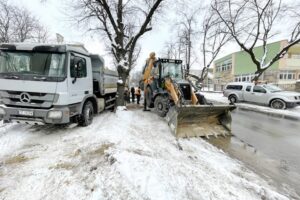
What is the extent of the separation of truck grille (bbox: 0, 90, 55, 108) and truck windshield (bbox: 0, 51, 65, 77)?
0.57 metres

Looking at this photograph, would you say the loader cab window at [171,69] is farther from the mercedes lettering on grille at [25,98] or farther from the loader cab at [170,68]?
the mercedes lettering on grille at [25,98]

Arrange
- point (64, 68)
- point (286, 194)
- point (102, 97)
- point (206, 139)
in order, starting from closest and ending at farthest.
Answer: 1. point (286, 194)
2. point (64, 68)
3. point (206, 139)
4. point (102, 97)

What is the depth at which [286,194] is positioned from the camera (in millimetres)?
3840

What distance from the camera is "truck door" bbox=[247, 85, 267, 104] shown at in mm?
16119

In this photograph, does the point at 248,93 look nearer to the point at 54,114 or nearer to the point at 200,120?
the point at 200,120

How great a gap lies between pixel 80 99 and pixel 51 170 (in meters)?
3.26

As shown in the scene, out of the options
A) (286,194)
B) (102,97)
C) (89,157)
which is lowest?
(286,194)

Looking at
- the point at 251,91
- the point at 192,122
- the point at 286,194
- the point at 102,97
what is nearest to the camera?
the point at 286,194

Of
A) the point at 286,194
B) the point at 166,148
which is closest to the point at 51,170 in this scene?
the point at 166,148

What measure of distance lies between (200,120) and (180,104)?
1016mm

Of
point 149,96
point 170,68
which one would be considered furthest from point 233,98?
point 149,96

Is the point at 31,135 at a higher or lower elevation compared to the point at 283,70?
lower

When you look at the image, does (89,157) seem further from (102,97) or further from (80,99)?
(102,97)

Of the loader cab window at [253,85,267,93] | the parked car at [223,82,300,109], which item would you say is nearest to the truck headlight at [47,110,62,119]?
the parked car at [223,82,300,109]
